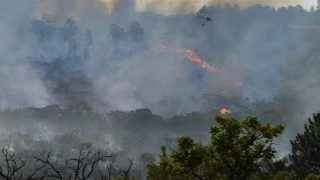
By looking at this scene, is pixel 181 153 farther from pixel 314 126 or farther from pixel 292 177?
pixel 314 126

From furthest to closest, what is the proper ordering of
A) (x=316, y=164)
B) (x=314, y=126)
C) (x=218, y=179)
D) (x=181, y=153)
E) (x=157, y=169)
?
1. (x=314, y=126)
2. (x=316, y=164)
3. (x=157, y=169)
4. (x=218, y=179)
5. (x=181, y=153)

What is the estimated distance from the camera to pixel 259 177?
91.9ft

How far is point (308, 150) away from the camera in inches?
1951

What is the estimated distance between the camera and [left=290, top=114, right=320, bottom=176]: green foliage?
1900 inches

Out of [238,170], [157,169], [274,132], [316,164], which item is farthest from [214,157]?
[316,164]

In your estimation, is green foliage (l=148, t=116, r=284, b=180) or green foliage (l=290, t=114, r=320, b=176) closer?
green foliage (l=148, t=116, r=284, b=180)

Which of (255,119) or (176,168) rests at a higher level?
(255,119)

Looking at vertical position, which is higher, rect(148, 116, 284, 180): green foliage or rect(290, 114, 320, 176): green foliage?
rect(290, 114, 320, 176): green foliage

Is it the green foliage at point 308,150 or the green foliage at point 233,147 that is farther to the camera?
the green foliage at point 308,150

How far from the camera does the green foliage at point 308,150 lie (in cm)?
4825

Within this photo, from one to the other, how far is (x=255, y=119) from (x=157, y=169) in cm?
1318

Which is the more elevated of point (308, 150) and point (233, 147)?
point (308, 150)

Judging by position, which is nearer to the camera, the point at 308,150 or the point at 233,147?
the point at 233,147

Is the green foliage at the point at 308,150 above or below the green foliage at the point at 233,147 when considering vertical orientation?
above
